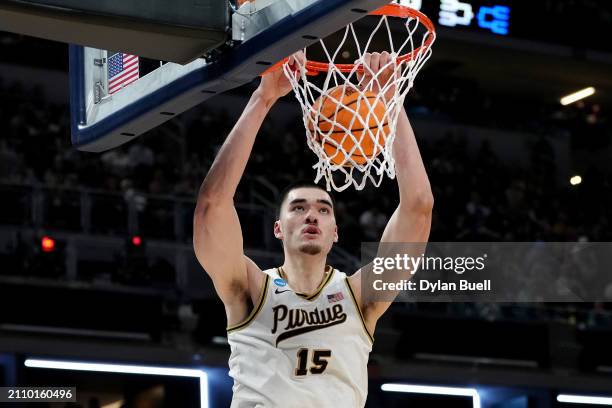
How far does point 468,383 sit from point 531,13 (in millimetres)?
5011

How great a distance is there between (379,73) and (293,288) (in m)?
0.95

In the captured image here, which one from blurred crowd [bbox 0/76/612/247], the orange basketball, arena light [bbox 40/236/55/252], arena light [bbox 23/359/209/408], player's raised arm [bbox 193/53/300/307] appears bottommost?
player's raised arm [bbox 193/53/300/307]

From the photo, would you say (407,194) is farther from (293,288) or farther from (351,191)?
(351,191)

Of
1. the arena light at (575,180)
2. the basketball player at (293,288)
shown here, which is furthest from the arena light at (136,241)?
the arena light at (575,180)

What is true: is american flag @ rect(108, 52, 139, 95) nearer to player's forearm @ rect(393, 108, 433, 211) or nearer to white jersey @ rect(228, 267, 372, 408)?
white jersey @ rect(228, 267, 372, 408)

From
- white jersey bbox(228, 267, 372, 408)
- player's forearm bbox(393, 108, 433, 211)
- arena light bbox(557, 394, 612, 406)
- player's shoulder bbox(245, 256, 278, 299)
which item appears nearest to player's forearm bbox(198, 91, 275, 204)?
player's shoulder bbox(245, 256, 278, 299)

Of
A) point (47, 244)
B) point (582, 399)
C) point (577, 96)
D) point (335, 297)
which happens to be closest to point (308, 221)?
point (335, 297)

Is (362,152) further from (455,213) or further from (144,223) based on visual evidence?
(455,213)

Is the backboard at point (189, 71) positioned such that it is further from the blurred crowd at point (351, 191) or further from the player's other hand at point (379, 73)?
the blurred crowd at point (351, 191)

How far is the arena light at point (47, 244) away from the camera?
980cm

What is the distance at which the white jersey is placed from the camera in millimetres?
4188

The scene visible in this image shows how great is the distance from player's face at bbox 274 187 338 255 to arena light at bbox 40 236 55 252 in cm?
566

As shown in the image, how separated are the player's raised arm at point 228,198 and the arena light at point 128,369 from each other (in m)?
5.30

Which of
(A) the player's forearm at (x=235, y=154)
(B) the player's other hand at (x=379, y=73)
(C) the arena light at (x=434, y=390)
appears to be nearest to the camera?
(A) the player's forearm at (x=235, y=154)
